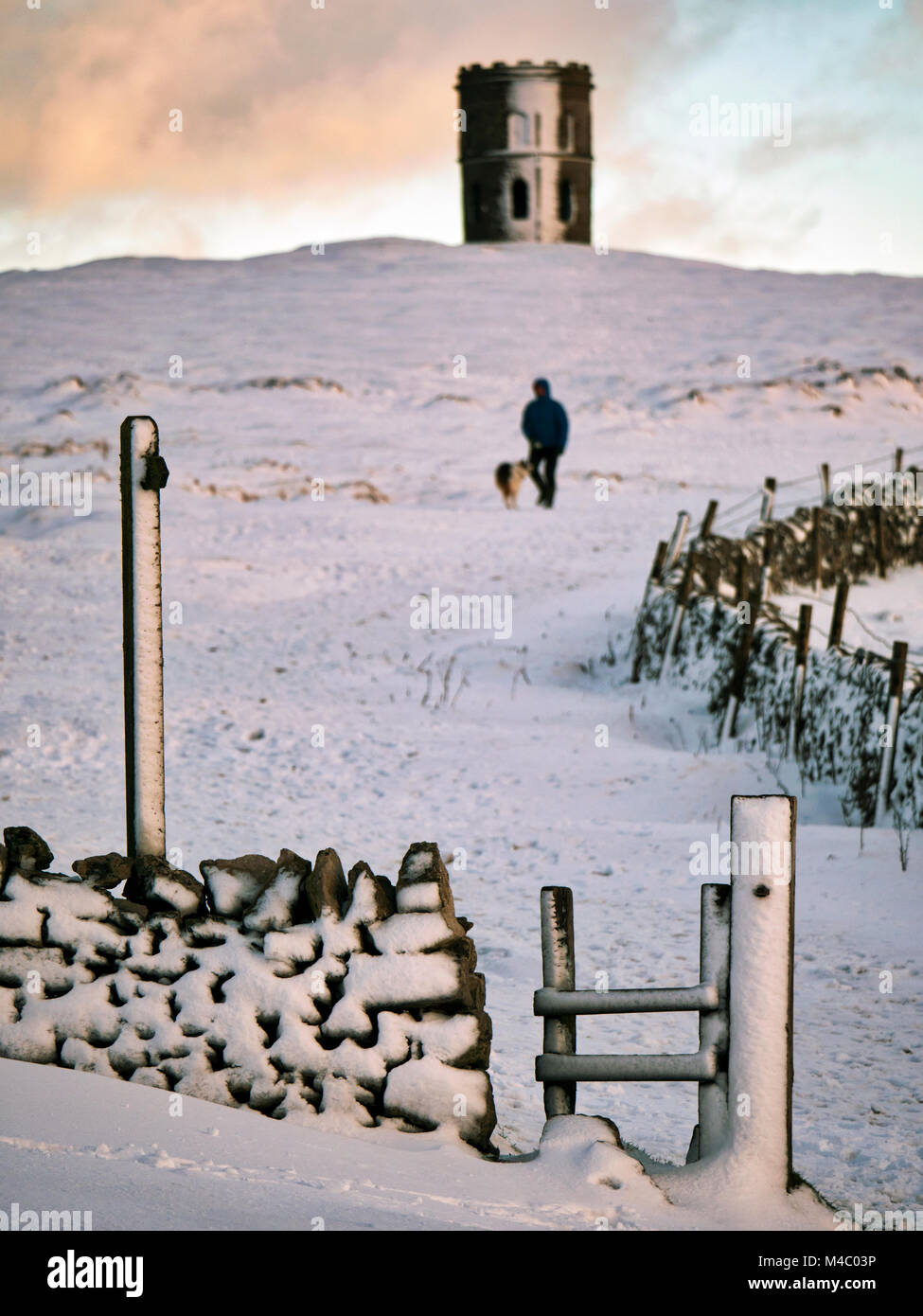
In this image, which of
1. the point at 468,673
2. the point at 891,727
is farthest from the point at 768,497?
the point at 891,727

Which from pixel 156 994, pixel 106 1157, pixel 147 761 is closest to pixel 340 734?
pixel 147 761

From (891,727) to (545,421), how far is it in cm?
1160

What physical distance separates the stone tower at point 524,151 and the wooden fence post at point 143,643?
181 feet

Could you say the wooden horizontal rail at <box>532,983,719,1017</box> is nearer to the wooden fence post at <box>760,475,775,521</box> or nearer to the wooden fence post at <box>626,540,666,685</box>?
the wooden fence post at <box>626,540,666,685</box>

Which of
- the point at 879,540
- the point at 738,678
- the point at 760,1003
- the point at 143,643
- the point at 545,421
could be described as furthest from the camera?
the point at 545,421

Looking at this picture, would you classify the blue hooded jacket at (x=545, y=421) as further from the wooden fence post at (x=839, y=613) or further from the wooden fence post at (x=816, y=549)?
the wooden fence post at (x=839, y=613)

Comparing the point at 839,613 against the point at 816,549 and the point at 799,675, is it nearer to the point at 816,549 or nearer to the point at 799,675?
the point at 799,675

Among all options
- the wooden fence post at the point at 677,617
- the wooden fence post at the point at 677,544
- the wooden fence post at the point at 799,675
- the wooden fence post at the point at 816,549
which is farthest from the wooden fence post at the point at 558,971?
the wooden fence post at the point at 816,549

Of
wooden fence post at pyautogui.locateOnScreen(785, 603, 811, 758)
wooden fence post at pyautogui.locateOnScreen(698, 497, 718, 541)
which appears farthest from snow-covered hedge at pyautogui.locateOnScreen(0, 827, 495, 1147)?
wooden fence post at pyautogui.locateOnScreen(698, 497, 718, 541)

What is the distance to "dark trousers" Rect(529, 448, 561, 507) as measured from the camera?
64.2ft

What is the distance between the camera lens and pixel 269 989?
354 centimetres

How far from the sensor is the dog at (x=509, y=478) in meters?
19.6

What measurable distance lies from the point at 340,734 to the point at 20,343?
110 feet
